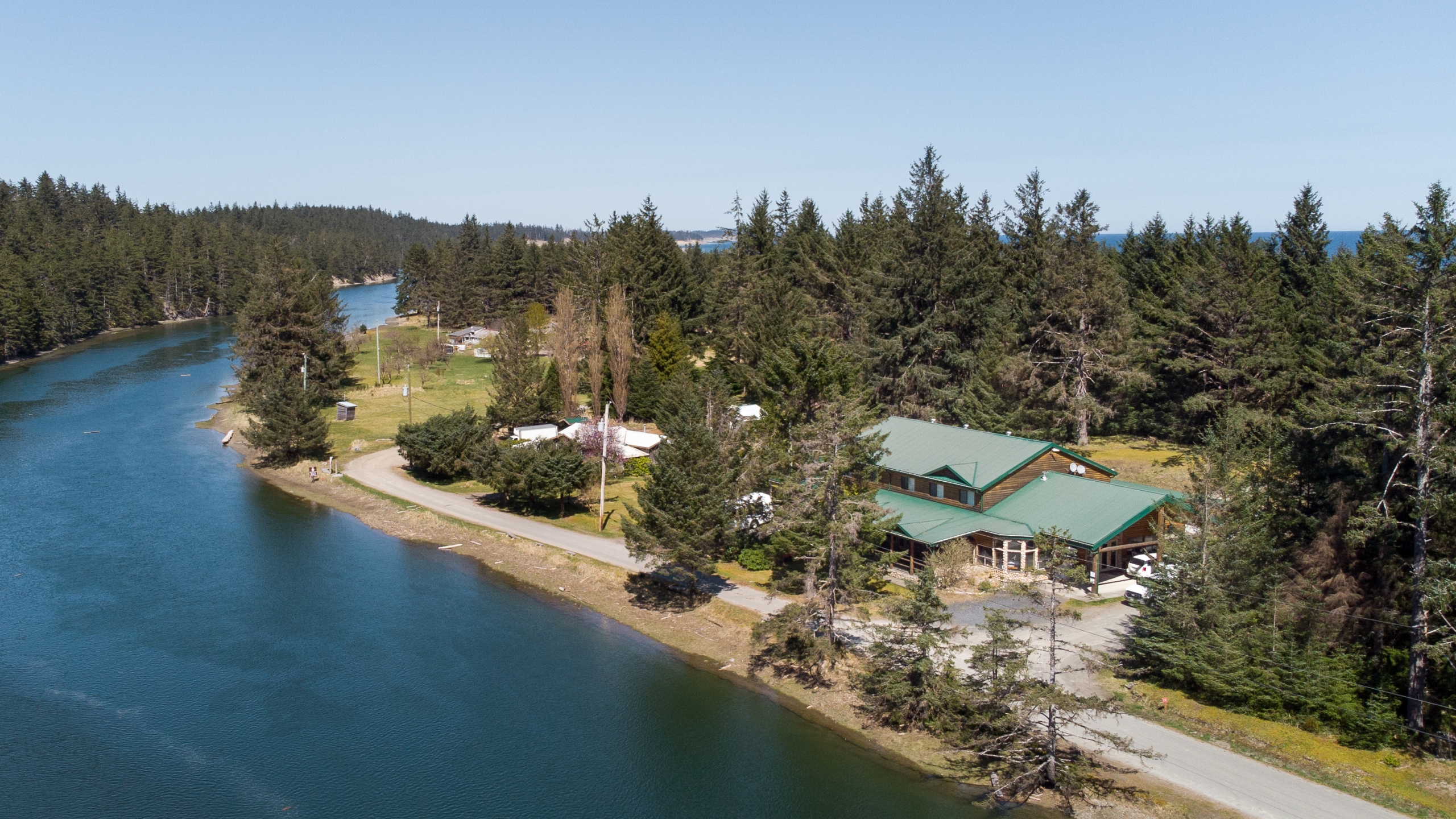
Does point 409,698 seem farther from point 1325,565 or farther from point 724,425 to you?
point 1325,565

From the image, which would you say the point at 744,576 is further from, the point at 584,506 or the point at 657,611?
the point at 584,506

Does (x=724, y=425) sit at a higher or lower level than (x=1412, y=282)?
lower

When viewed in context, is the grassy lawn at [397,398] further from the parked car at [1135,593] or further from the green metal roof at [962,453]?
the parked car at [1135,593]

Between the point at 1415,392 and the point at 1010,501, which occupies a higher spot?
Answer: the point at 1415,392

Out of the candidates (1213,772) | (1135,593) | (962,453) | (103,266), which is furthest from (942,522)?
(103,266)

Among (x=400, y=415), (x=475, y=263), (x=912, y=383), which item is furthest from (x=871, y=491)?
(x=475, y=263)

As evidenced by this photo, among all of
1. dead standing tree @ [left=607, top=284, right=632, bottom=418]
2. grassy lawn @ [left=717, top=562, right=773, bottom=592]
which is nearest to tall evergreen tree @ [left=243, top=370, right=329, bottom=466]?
dead standing tree @ [left=607, top=284, right=632, bottom=418]
